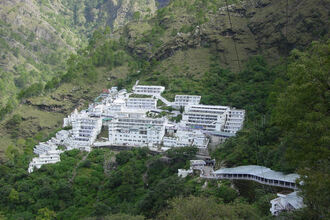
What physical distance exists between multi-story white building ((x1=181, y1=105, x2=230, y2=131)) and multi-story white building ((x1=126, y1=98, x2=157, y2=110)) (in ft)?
14.4

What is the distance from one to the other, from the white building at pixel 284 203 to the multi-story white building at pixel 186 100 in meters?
20.5

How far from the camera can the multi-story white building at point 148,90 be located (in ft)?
129

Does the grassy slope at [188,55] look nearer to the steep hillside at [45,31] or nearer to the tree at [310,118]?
the steep hillside at [45,31]

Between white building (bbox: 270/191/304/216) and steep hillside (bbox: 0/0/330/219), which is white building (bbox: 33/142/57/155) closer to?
steep hillside (bbox: 0/0/330/219)

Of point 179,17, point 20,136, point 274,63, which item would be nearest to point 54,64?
point 179,17

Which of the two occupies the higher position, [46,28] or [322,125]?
[46,28]

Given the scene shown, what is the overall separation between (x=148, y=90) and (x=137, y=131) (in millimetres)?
8619

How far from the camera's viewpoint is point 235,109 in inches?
1319

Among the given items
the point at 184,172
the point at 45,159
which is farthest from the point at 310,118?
the point at 45,159

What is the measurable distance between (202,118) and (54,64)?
63.7 metres

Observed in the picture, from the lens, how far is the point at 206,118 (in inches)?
1261

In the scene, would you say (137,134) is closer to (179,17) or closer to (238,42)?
(238,42)

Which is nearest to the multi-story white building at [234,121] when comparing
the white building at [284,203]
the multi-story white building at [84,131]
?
the multi-story white building at [84,131]

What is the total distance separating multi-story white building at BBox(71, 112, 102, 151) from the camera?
107 feet
